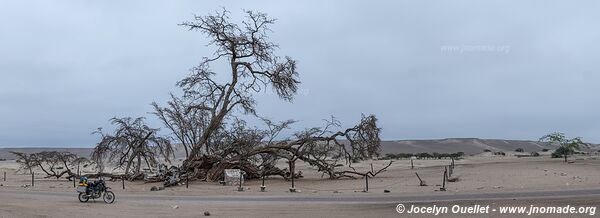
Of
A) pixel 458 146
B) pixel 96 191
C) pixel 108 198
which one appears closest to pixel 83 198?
pixel 96 191

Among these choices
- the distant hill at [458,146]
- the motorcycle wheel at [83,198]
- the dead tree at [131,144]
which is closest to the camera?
the motorcycle wheel at [83,198]

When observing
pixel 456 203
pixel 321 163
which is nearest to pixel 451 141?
pixel 321 163

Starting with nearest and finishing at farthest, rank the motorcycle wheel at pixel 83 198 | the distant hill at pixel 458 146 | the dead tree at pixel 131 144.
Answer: the motorcycle wheel at pixel 83 198
the dead tree at pixel 131 144
the distant hill at pixel 458 146

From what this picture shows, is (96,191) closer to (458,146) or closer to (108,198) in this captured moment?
(108,198)

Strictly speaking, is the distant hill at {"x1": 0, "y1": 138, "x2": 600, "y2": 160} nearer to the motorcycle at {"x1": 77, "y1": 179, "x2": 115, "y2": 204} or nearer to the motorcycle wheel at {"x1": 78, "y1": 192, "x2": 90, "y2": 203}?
the motorcycle wheel at {"x1": 78, "y1": 192, "x2": 90, "y2": 203}

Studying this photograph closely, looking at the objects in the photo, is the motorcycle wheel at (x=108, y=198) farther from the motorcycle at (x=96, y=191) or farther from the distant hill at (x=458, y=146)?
the distant hill at (x=458, y=146)

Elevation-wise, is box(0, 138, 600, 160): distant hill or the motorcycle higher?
box(0, 138, 600, 160): distant hill

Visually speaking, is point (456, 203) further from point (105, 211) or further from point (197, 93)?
point (197, 93)

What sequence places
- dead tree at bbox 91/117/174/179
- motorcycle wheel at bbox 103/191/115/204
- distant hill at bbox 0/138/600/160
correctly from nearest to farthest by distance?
motorcycle wheel at bbox 103/191/115/204, dead tree at bbox 91/117/174/179, distant hill at bbox 0/138/600/160

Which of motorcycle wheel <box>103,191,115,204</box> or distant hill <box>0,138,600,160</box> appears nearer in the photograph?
motorcycle wheel <box>103,191,115,204</box>

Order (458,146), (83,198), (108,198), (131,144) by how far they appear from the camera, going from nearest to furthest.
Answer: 1. (108,198)
2. (83,198)
3. (131,144)
4. (458,146)

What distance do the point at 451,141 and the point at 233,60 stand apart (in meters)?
117

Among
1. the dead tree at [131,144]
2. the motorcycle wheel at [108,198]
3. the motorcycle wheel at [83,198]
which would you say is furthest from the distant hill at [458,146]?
the motorcycle wheel at [108,198]

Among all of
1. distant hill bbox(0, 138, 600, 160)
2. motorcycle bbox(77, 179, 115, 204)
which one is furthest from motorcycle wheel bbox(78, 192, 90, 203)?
distant hill bbox(0, 138, 600, 160)
